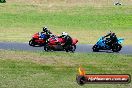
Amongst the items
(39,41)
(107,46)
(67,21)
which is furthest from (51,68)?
(67,21)

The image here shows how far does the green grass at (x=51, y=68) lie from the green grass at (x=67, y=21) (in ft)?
49.6

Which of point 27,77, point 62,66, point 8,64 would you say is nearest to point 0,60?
point 8,64

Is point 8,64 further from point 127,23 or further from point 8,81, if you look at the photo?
point 127,23

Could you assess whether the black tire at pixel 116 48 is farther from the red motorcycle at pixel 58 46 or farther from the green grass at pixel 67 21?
the green grass at pixel 67 21

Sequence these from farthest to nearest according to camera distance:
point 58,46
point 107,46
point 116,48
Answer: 1. point 107,46
2. point 116,48
3. point 58,46

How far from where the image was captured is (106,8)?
222 ft

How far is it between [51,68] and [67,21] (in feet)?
121

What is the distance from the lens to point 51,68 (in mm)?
18984

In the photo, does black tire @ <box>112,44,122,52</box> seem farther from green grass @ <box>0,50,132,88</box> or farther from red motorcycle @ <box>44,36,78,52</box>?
green grass @ <box>0,50,132,88</box>

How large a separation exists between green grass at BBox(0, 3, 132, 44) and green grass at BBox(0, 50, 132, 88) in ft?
49.6

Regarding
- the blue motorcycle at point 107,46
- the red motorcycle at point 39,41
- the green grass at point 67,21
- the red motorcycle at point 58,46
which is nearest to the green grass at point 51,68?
the red motorcycle at point 58,46

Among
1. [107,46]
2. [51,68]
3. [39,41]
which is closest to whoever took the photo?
[51,68]

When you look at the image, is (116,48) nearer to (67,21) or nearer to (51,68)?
(51,68)

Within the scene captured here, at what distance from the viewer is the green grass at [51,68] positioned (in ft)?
48.5
